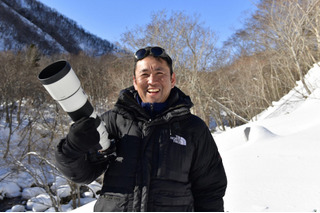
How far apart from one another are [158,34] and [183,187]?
658 inches

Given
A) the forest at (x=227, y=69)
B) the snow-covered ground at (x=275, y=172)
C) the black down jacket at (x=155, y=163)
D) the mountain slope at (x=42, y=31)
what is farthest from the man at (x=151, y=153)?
the mountain slope at (x=42, y=31)

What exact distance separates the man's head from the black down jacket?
9cm

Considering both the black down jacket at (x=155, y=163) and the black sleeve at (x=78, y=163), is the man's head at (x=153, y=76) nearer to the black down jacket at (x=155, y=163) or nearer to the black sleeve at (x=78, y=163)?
the black down jacket at (x=155, y=163)

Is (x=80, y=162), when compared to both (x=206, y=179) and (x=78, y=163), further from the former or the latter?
(x=206, y=179)

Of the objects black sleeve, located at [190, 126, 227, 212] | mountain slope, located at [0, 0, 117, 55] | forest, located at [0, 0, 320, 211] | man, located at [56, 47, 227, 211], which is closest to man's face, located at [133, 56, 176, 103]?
man, located at [56, 47, 227, 211]

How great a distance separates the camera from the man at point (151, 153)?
1.41 metres

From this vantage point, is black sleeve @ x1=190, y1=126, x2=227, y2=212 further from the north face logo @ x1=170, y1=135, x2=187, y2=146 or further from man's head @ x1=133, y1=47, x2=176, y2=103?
man's head @ x1=133, y1=47, x2=176, y2=103

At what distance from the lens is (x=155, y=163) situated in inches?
58.7

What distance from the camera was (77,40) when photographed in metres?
95.1

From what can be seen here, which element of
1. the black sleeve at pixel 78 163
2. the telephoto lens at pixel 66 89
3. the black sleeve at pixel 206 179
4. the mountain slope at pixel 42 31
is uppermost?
the mountain slope at pixel 42 31

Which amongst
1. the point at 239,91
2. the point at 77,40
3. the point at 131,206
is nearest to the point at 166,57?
the point at 131,206

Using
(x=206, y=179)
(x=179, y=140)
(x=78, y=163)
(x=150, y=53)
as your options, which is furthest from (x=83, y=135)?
(x=206, y=179)

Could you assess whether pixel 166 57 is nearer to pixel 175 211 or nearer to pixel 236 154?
pixel 175 211

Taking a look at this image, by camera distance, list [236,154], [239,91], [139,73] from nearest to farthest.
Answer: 1. [139,73]
2. [236,154]
3. [239,91]
